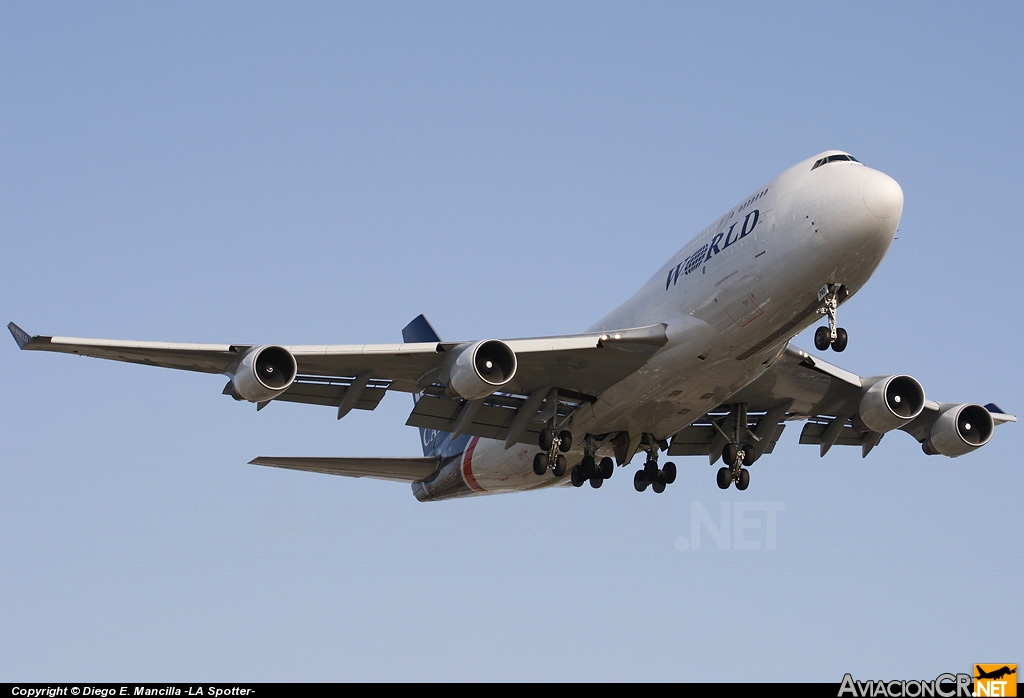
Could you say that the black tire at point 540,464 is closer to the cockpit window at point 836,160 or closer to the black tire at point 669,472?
the black tire at point 669,472

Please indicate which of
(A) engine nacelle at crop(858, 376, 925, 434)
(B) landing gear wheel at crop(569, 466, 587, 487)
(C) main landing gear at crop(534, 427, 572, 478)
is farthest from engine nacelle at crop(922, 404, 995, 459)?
(C) main landing gear at crop(534, 427, 572, 478)

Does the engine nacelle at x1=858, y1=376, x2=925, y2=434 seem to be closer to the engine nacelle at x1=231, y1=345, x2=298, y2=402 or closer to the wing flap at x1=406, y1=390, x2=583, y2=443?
the wing flap at x1=406, y1=390, x2=583, y2=443

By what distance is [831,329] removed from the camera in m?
27.6

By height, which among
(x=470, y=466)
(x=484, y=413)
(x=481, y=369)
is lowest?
(x=481, y=369)

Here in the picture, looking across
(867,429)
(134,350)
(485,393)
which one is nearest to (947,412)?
(867,429)

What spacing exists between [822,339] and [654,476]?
924 cm

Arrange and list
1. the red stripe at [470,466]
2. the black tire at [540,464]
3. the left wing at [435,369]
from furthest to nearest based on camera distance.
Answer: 1. the red stripe at [470,466]
2. the black tire at [540,464]
3. the left wing at [435,369]

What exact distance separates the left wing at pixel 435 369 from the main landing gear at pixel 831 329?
3686mm

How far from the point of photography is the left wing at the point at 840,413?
3394 cm

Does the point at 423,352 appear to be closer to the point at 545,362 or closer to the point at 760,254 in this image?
the point at 545,362

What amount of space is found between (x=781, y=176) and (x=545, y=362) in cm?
710

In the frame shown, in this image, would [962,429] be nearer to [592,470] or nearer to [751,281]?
[592,470]

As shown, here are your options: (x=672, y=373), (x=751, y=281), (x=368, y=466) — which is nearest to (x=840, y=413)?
(x=672, y=373)

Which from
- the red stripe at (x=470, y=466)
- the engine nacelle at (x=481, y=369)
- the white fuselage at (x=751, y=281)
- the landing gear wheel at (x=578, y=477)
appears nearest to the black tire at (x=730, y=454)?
the white fuselage at (x=751, y=281)
